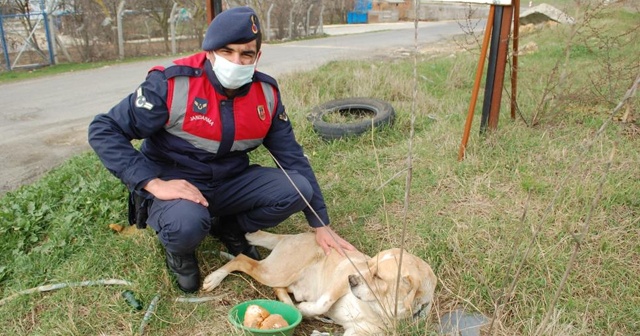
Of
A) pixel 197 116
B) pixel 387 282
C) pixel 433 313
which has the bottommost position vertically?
pixel 433 313

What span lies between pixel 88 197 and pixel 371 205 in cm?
213

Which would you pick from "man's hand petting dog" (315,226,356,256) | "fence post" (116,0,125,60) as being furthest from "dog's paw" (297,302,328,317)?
"fence post" (116,0,125,60)

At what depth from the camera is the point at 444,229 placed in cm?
351

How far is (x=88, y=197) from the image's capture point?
4.08m

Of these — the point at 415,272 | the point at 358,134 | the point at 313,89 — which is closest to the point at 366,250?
the point at 415,272

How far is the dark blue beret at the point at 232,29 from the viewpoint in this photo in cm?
288

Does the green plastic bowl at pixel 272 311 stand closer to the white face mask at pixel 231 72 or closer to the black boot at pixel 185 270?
the black boot at pixel 185 270

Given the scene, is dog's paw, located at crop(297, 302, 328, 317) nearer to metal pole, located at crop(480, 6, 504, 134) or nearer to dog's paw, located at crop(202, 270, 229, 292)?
dog's paw, located at crop(202, 270, 229, 292)

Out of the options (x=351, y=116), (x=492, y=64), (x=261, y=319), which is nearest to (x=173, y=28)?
(x=351, y=116)

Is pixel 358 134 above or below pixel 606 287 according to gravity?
above

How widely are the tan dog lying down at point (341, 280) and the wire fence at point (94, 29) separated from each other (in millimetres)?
12541

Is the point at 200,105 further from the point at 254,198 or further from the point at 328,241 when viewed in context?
the point at 328,241

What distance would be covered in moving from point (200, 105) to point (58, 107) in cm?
666

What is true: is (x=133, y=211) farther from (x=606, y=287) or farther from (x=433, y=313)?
(x=606, y=287)
